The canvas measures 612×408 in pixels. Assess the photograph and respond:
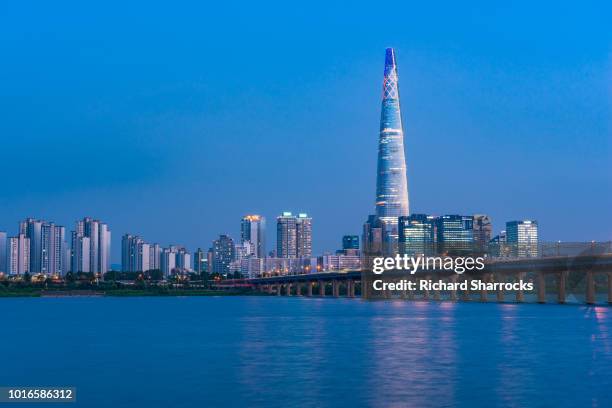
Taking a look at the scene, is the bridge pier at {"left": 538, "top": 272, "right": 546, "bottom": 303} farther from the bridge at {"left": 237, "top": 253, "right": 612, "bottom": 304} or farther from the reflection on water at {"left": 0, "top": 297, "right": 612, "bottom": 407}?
the reflection on water at {"left": 0, "top": 297, "right": 612, "bottom": 407}

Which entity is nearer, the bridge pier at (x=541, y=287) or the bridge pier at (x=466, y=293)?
the bridge pier at (x=541, y=287)

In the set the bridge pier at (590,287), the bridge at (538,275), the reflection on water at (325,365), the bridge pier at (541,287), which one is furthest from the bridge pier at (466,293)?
the reflection on water at (325,365)

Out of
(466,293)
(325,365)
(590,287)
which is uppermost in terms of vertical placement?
(590,287)

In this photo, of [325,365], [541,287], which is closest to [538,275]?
[541,287]

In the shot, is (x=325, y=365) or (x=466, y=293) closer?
(x=325, y=365)

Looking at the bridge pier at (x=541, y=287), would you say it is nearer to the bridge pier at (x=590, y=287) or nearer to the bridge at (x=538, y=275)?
the bridge at (x=538, y=275)

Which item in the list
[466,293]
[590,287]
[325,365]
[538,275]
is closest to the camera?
[325,365]

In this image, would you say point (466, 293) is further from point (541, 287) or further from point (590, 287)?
point (590, 287)

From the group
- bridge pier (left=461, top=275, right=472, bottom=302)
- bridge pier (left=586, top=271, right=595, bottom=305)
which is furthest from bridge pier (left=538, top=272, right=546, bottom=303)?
bridge pier (left=461, top=275, right=472, bottom=302)

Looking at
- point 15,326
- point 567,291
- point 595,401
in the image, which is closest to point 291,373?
point 595,401
